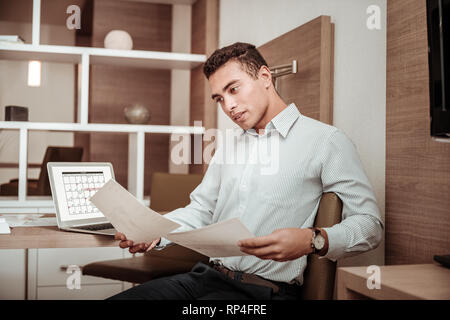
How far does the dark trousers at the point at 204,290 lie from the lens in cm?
112

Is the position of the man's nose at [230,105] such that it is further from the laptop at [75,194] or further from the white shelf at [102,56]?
the white shelf at [102,56]

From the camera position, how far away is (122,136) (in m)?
3.40

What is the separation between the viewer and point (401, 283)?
2.52 feet

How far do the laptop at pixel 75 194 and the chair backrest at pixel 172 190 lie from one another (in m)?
0.55

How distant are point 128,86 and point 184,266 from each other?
1867 millimetres

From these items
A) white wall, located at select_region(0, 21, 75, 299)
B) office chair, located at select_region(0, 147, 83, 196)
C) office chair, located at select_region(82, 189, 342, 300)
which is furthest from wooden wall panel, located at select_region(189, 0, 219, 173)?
white wall, located at select_region(0, 21, 75, 299)

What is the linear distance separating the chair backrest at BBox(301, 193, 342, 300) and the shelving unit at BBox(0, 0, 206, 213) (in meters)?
1.36

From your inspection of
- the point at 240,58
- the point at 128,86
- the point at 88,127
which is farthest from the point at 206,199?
the point at 128,86

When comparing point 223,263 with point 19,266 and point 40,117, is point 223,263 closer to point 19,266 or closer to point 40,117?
point 19,266

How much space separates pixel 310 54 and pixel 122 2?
198 cm

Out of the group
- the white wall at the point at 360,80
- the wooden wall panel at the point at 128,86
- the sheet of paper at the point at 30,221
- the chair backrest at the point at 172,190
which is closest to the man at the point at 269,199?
the white wall at the point at 360,80

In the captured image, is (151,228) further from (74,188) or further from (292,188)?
(74,188)

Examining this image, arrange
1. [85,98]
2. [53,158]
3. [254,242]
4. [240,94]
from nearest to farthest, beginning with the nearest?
[254,242]
[240,94]
[85,98]
[53,158]

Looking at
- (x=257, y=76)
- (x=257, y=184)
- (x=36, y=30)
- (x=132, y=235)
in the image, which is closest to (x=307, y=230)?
(x=257, y=184)
